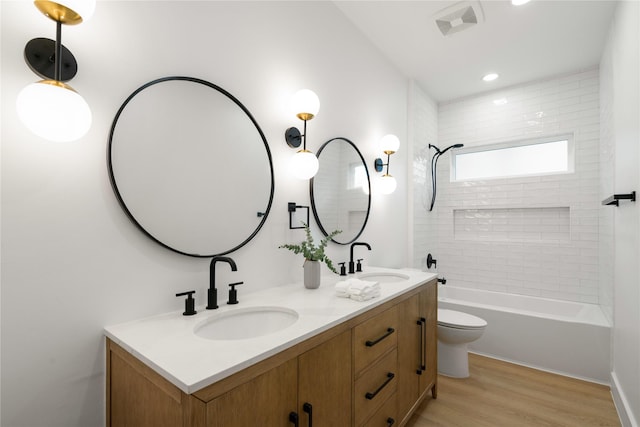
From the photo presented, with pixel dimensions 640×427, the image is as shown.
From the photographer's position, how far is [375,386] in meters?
1.41

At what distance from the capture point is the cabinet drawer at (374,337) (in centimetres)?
128

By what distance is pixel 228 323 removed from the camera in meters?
1.23

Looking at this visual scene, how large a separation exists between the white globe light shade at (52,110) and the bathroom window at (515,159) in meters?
3.78

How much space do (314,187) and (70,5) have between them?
53.5 inches

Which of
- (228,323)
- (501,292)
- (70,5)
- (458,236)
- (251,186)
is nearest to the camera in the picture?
(70,5)

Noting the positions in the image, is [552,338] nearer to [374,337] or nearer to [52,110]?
[374,337]

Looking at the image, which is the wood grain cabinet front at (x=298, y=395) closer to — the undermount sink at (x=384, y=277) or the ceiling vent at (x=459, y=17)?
the undermount sink at (x=384, y=277)

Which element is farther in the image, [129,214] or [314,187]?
[314,187]

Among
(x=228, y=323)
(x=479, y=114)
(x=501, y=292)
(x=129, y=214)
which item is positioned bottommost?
(x=501, y=292)

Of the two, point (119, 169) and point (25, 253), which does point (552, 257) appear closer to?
point (119, 169)

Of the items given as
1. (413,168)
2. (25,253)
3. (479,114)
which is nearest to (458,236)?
(413,168)

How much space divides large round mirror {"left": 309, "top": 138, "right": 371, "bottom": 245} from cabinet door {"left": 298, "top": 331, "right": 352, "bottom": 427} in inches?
36.9

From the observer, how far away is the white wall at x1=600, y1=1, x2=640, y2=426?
5.24ft

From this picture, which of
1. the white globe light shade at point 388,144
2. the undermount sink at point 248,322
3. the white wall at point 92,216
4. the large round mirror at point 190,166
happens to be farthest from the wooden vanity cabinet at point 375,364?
the white globe light shade at point 388,144
